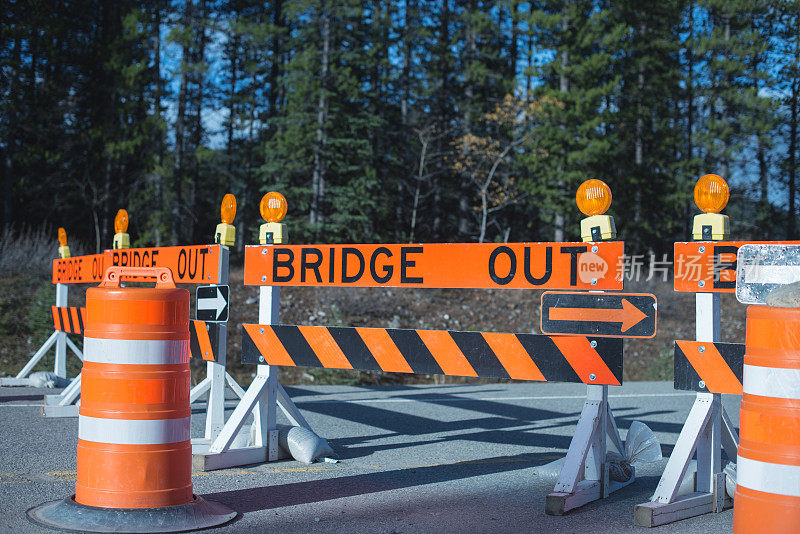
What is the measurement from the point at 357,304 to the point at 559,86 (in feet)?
61.0

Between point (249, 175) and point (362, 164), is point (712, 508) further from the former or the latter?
point (249, 175)

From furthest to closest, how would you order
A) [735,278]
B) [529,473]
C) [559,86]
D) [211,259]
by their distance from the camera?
[559,86] < [211,259] < [529,473] < [735,278]

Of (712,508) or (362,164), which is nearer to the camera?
(712,508)

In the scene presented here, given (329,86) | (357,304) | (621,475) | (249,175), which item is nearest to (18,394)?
(621,475)

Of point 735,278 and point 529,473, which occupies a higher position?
point 735,278

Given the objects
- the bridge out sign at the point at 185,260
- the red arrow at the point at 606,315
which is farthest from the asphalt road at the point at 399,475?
the bridge out sign at the point at 185,260

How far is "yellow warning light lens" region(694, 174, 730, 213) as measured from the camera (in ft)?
16.2

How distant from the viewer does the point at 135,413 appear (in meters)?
4.25

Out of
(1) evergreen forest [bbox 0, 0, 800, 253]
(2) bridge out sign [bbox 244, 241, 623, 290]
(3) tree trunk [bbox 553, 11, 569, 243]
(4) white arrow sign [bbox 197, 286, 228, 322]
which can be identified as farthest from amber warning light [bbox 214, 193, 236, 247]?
(3) tree trunk [bbox 553, 11, 569, 243]

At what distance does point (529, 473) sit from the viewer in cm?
597

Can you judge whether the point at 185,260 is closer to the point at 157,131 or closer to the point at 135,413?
the point at 135,413

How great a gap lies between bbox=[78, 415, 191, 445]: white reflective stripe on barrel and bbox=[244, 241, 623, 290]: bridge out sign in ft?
5.91

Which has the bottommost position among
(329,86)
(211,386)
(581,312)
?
(211,386)

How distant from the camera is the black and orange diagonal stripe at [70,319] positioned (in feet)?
29.2
